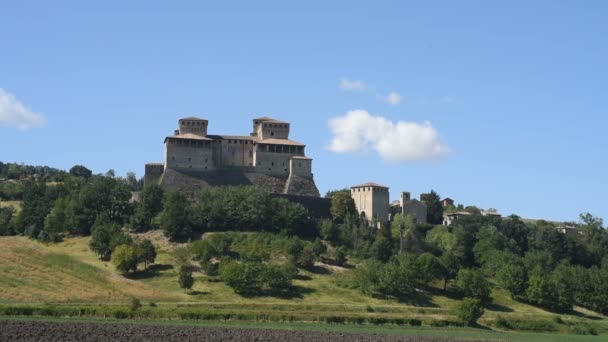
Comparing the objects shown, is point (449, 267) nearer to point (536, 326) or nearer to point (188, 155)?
point (536, 326)

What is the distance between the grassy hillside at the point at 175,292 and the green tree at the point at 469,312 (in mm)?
1424

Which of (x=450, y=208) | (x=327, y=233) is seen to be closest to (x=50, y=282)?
(x=327, y=233)

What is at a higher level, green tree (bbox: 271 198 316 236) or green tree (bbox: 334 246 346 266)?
green tree (bbox: 271 198 316 236)

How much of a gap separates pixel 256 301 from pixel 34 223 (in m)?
39.5

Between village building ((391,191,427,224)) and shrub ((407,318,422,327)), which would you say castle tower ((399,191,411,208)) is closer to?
village building ((391,191,427,224))

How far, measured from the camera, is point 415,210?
11675 cm

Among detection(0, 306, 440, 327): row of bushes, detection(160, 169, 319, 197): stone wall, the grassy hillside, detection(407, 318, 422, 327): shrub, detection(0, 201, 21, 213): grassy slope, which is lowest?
detection(407, 318, 422, 327): shrub

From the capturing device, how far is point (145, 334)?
48.5 meters

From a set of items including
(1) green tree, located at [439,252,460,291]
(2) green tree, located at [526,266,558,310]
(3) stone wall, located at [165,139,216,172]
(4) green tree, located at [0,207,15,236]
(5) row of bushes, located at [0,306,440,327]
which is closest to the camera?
(5) row of bushes, located at [0,306,440,327]

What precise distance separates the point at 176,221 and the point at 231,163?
60.4 feet

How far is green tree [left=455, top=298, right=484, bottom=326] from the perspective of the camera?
7000 cm

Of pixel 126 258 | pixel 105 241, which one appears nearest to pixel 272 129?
pixel 105 241

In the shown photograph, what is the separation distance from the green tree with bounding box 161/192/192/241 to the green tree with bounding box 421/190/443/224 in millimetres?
37066

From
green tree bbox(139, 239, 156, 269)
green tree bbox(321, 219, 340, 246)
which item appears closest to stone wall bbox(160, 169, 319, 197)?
green tree bbox(321, 219, 340, 246)
